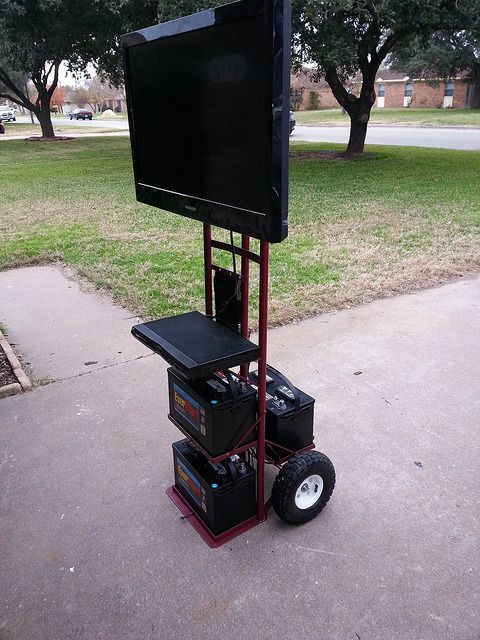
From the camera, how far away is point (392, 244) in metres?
6.73

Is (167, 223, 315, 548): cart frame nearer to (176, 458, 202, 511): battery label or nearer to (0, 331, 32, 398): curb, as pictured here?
(176, 458, 202, 511): battery label

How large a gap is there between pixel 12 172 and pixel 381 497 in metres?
14.8

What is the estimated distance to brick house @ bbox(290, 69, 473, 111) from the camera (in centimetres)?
4935

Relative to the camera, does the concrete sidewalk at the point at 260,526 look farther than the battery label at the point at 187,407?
No

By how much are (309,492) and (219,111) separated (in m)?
1.68

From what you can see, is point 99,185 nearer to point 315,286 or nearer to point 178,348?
point 315,286

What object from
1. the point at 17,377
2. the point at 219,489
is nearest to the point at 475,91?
the point at 17,377

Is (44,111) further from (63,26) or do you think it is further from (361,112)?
(361,112)

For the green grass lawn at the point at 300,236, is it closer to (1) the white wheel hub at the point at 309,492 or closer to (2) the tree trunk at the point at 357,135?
(1) the white wheel hub at the point at 309,492

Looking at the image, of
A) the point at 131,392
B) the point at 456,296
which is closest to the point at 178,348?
the point at 131,392

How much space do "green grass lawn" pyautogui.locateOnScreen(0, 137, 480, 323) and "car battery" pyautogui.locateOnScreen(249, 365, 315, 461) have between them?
2.13 m

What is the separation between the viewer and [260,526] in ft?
8.02

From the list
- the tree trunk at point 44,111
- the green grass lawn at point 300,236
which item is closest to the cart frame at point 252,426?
the green grass lawn at point 300,236

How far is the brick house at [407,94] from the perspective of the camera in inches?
1943
